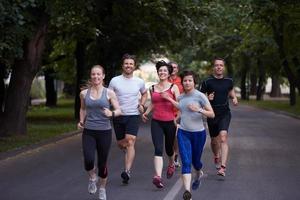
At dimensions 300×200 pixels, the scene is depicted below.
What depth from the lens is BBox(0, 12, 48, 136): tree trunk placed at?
17953 millimetres

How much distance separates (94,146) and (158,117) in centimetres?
165

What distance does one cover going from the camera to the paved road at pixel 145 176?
9.16m

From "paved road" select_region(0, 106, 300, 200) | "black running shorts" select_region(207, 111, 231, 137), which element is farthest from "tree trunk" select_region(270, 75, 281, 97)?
"black running shorts" select_region(207, 111, 231, 137)

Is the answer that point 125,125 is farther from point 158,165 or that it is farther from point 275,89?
point 275,89

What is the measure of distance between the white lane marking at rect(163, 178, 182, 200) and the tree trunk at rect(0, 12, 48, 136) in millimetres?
8669

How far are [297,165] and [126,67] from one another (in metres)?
4.35

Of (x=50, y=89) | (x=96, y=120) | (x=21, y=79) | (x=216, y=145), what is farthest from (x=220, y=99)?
(x=50, y=89)

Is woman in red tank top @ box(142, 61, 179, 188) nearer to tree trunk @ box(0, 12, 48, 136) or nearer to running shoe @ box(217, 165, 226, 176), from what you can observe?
running shoe @ box(217, 165, 226, 176)

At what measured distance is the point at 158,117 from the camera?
10.0 m

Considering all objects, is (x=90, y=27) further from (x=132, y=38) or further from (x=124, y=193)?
(x=124, y=193)

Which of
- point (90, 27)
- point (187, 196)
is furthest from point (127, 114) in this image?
point (90, 27)

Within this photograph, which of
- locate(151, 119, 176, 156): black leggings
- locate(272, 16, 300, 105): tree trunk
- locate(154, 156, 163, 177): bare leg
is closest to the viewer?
locate(154, 156, 163, 177): bare leg

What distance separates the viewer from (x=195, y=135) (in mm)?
9031

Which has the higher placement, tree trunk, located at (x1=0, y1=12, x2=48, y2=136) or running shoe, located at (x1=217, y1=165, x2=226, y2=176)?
tree trunk, located at (x1=0, y1=12, x2=48, y2=136)
